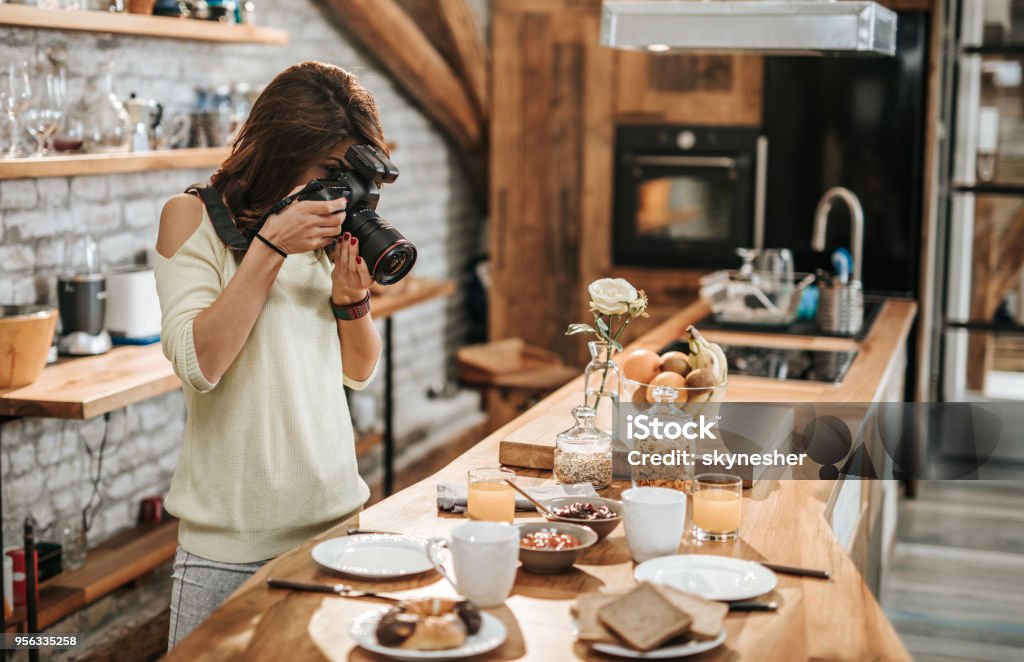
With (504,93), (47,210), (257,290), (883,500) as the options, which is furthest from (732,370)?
(504,93)

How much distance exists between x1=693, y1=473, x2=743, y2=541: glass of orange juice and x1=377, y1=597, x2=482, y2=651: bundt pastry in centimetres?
54

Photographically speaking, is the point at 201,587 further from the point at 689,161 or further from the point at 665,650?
the point at 689,161

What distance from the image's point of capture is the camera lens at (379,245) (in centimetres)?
203

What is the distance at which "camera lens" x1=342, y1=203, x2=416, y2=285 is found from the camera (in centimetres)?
203

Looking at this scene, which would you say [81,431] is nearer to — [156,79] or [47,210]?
[47,210]

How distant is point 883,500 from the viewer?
4.04 metres

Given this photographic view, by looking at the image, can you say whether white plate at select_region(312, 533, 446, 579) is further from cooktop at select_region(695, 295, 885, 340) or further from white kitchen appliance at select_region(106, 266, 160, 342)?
cooktop at select_region(695, 295, 885, 340)

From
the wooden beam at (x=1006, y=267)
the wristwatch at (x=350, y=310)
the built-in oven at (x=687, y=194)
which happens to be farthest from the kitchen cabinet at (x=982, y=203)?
the wristwatch at (x=350, y=310)

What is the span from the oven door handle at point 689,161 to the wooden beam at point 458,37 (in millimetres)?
917

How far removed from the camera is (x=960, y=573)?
4.49 meters

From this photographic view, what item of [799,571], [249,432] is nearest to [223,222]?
[249,432]

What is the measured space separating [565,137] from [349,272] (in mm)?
3997

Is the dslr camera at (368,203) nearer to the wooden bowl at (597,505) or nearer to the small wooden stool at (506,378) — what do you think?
the wooden bowl at (597,505)

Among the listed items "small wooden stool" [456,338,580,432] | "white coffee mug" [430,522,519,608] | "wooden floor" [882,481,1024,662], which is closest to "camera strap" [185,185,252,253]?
"white coffee mug" [430,522,519,608]
